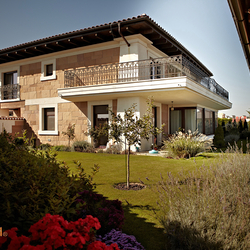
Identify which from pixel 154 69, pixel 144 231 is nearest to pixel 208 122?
pixel 154 69

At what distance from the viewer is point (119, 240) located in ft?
9.06

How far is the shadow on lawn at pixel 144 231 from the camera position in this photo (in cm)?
318

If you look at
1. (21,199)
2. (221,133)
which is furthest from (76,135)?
(21,199)

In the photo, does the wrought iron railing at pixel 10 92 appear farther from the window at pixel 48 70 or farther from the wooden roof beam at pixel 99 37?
the wooden roof beam at pixel 99 37

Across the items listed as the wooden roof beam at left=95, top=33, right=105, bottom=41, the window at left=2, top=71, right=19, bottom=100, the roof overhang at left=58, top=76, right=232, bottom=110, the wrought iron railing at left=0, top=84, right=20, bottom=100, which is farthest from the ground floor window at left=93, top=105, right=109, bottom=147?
the window at left=2, top=71, right=19, bottom=100

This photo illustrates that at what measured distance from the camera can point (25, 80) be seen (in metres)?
17.0

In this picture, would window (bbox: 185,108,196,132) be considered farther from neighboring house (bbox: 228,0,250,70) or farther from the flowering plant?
the flowering plant

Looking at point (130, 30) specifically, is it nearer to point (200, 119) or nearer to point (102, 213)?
point (200, 119)

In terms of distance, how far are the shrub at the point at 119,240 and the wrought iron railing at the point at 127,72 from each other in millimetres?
9195

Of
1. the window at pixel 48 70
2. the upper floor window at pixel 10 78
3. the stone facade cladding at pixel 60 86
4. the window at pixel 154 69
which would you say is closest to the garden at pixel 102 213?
the window at pixel 154 69

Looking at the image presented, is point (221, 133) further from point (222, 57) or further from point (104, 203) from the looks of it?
point (104, 203)

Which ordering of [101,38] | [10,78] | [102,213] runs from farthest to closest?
[10,78]
[101,38]
[102,213]

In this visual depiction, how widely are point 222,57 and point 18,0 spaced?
1536 centimetres

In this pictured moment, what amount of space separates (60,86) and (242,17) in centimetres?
1343
